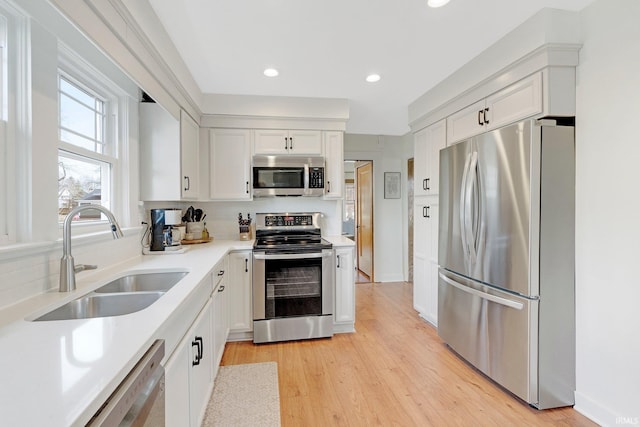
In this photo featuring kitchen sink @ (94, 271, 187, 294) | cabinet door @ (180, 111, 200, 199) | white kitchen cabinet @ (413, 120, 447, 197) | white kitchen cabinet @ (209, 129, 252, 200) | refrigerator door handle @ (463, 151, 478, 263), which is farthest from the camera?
white kitchen cabinet @ (209, 129, 252, 200)

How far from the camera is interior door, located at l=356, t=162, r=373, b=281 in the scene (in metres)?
4.80

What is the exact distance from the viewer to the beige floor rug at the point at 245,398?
173 centimetres

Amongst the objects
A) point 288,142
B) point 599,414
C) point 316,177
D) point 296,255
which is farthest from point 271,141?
point 599,414

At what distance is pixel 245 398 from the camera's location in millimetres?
1924

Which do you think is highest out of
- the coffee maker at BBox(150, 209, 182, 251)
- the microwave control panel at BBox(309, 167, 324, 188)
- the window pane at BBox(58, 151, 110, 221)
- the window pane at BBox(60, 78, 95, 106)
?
the window pane at BBox(60, 78, 95, 106)

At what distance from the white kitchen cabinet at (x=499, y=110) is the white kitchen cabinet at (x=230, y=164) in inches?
81.0

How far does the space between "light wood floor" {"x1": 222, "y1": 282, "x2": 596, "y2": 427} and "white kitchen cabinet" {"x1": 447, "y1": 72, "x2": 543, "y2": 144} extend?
6.21 feet

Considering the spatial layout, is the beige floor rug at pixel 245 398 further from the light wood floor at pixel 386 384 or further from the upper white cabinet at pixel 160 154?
the upper white cabinet at pixel 160 154

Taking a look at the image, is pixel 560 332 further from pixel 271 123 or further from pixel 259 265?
pixel 271 123

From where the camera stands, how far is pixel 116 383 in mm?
674

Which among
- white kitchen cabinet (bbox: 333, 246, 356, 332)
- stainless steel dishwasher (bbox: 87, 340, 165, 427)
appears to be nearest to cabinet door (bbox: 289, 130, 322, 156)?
white kitchen cabinet (bbox: 333, 246, 356, 332)

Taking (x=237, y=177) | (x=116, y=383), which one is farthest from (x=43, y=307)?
(x=237, y=177)

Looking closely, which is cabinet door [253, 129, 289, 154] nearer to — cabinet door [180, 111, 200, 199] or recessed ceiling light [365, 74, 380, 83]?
cabinet door [180, 111, 200, 199]

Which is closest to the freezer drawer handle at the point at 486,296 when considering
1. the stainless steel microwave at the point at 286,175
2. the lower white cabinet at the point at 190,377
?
the stainless steel microwave at the point at 286,175
